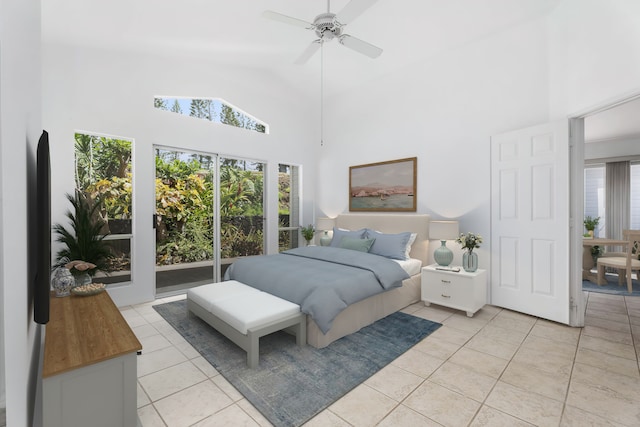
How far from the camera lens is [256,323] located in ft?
7.41

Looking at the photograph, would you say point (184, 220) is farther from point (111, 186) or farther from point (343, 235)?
point (343, 235)

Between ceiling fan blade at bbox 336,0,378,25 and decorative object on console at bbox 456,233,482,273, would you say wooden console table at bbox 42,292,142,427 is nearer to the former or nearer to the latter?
ceiling fan blade at bbox 336,0,378,25

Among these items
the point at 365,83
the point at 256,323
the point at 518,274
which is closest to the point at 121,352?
the point at 256,323

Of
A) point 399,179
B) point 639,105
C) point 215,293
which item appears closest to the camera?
point 215,293

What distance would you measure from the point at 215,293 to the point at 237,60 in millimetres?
3381

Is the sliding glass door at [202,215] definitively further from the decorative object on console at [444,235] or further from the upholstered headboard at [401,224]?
the decorative object on console at [444,235]

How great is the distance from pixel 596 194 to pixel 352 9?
22.0ft

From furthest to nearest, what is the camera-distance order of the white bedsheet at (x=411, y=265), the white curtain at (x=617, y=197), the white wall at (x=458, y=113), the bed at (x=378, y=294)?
the white curtain at (x=617, y=197) → the white bedsheet at (x=411, y=265) → the white wall at (x=458, y=113) → the bed at (x=378, y=294)

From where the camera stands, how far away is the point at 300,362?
7.68 ft

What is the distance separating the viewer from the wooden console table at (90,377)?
1.41m

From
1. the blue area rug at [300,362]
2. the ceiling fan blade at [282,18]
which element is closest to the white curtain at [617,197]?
the blue area rug at [300,362]

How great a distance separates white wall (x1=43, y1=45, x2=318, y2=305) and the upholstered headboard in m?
1.45

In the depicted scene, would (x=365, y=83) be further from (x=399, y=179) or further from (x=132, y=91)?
(x=132, y=91)

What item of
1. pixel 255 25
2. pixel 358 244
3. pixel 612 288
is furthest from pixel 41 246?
pixel 612 288
